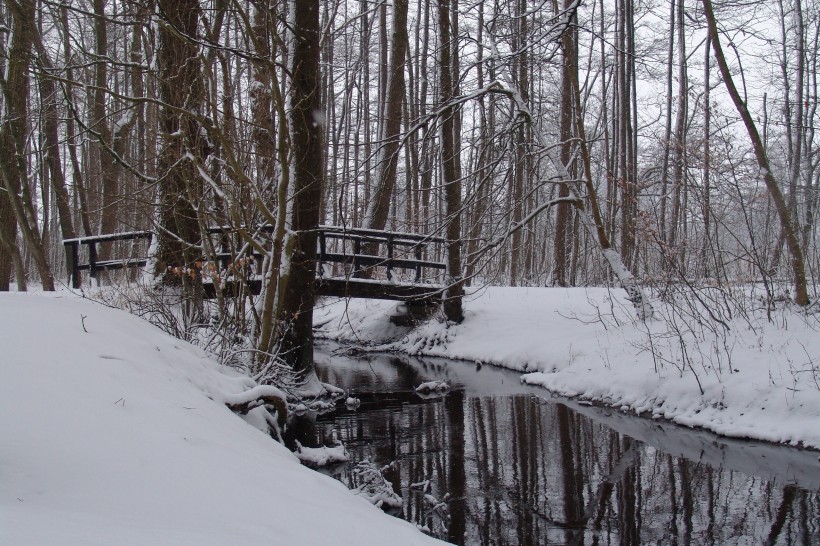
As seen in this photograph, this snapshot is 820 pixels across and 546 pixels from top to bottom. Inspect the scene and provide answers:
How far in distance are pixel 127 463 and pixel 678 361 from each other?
279 inches

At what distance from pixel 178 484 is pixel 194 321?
530 centimetres

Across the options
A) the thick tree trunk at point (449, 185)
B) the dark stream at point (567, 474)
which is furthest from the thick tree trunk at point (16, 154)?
the dark stream at point (567, 474)

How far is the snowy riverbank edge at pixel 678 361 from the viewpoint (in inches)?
250

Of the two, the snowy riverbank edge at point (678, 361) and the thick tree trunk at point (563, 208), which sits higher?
the thick tree trunk at point (563, 208)

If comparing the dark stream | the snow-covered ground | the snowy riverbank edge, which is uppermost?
the snow-covered ground

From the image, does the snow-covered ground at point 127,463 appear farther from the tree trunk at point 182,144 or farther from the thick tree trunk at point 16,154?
the thick tree trunk at point 16,154

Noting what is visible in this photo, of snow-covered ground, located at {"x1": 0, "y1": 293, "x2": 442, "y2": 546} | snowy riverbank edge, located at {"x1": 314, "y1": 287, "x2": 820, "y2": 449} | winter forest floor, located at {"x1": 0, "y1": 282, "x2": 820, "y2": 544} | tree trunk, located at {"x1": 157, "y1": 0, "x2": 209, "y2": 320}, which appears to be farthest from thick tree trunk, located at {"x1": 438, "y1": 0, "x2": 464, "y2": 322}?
snow-covered ground, located at {"x1": 0, "y1": 293, "x2": 442, "y2": 546}

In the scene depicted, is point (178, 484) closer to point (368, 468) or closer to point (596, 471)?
point (368, 468)

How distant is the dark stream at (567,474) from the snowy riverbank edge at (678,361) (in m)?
0.36

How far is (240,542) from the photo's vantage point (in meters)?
1.98

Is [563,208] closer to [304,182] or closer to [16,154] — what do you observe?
[304,182]

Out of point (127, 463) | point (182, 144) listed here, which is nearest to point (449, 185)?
point (182, 144)

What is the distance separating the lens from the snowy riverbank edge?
20.9ft

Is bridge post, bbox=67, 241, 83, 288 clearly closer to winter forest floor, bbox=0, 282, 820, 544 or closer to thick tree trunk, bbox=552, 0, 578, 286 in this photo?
winter forest floor, bbox=0, 282, 820, 544
